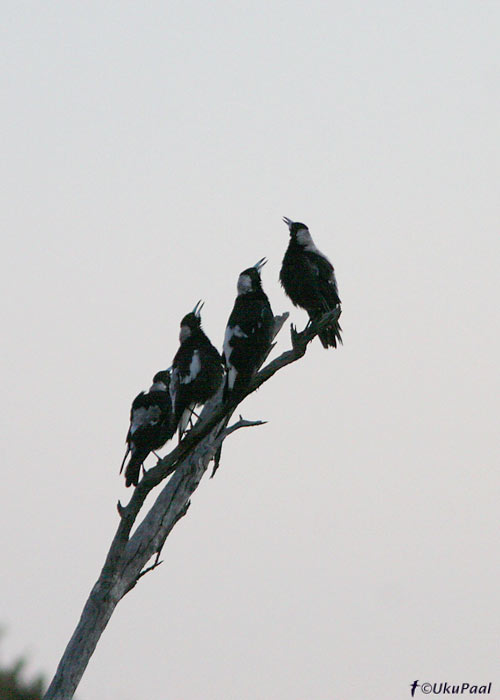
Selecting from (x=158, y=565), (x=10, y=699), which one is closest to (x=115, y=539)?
(x=158, y=565)

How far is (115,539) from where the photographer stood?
8969 millimetres

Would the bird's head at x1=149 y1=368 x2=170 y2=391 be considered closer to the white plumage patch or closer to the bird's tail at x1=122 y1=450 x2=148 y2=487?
the bird's tail at x1=122 y1=450 x2=148 y2=487

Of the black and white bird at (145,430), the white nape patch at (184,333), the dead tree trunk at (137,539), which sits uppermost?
the white nape patch at (184,333)

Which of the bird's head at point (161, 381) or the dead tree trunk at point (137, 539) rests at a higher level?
the bird's head at point (161, 381)

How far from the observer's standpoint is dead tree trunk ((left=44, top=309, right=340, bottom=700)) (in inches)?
337

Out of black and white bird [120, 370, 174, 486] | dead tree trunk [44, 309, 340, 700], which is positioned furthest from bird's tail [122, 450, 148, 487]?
dead tree trunk [44, 309, 340, 700]

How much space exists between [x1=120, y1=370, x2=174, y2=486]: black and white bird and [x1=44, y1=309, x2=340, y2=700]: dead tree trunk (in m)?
1.97

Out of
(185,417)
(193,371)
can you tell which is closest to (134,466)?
(185,417)

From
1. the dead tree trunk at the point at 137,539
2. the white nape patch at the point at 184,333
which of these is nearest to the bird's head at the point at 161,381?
the white nape patch at the point at 184,333

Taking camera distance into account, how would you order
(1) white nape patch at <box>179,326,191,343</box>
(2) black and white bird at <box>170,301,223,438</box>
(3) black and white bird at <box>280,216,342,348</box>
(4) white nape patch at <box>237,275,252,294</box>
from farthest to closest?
(3) black and white bird at <box>280,216,342,348</box>
(1) white nape patch at <box>179,326,191,343</box>
(4) white nape patch at <box>237,275,252,294</box>
(2) black and white bird at <box>170,301,223,438</box>

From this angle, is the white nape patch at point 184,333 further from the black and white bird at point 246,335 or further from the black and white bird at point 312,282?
the black and white bird at point 312,282

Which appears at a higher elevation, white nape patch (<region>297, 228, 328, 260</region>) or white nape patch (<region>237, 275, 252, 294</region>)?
white nape patch (<region>297, 228, 328, 260</region>)

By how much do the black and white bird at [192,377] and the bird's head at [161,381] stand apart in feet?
5.18

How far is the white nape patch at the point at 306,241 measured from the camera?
39.8 feet
